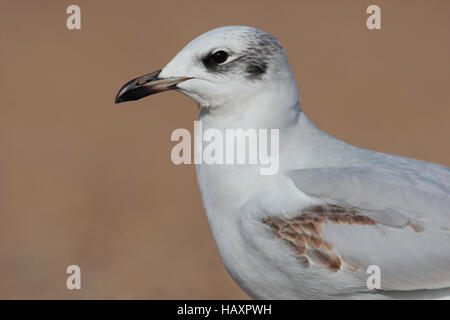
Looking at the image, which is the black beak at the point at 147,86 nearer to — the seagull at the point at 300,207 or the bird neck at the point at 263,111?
the seagull at the point at 300,207

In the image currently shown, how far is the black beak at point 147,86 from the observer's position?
2395 mm

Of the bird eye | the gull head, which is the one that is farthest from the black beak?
the bird eye

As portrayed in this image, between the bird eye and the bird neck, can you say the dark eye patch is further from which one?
the bird neck

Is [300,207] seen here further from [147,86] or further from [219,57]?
[147,86]

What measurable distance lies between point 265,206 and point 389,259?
0.44 meters

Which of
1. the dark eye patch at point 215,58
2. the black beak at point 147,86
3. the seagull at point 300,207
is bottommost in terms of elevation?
the seagull at point 300,207

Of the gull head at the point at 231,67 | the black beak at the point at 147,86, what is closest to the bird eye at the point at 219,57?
the gull head at the point at 231,67

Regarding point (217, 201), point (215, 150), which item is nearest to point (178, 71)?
point (215, 150)

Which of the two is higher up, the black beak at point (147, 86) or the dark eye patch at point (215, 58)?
the dark eye patch at point (215, 58)

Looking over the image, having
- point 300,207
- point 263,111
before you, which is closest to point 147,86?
point 263,111

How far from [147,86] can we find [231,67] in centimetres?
31

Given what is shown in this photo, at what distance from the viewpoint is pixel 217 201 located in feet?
7.66

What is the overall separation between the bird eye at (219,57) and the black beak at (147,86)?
120 mm

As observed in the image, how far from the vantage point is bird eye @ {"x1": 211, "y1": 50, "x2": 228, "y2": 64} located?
7.65 feet
